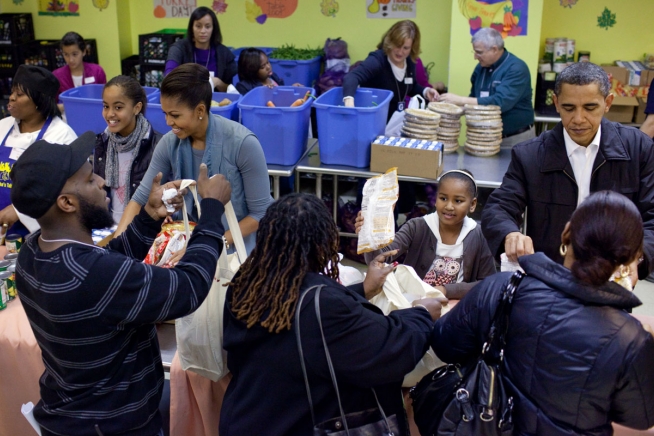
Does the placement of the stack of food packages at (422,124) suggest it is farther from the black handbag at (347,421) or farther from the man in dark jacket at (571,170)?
the black handbag at (347,421)

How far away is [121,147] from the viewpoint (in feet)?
11.9

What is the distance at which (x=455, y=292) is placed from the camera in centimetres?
282

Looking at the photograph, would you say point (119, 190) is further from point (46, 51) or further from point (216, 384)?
point (46, 51)

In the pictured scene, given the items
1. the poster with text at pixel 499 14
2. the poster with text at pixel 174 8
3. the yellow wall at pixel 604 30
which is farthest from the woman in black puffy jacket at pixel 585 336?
the poster with text at pixel 174 8

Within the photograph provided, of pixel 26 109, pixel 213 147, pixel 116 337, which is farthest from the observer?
pixel 26 109

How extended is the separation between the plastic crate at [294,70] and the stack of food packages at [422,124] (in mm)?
2571

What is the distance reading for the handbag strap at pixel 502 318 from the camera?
1.84 m

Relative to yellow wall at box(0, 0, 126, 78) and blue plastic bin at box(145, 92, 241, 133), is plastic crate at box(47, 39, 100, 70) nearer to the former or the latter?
yellow wall at box(0, 0, 126, 78)

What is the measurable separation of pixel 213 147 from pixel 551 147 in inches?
58.3

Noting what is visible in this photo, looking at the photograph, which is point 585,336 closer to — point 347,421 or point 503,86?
point 347,421

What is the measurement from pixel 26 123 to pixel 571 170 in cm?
295

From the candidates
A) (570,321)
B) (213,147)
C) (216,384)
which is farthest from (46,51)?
(570,321)

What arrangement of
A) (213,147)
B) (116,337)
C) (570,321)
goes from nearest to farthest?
(570,321)
(116,337)
(213,147)

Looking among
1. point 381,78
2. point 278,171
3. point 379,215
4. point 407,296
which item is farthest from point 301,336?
point 381,78
